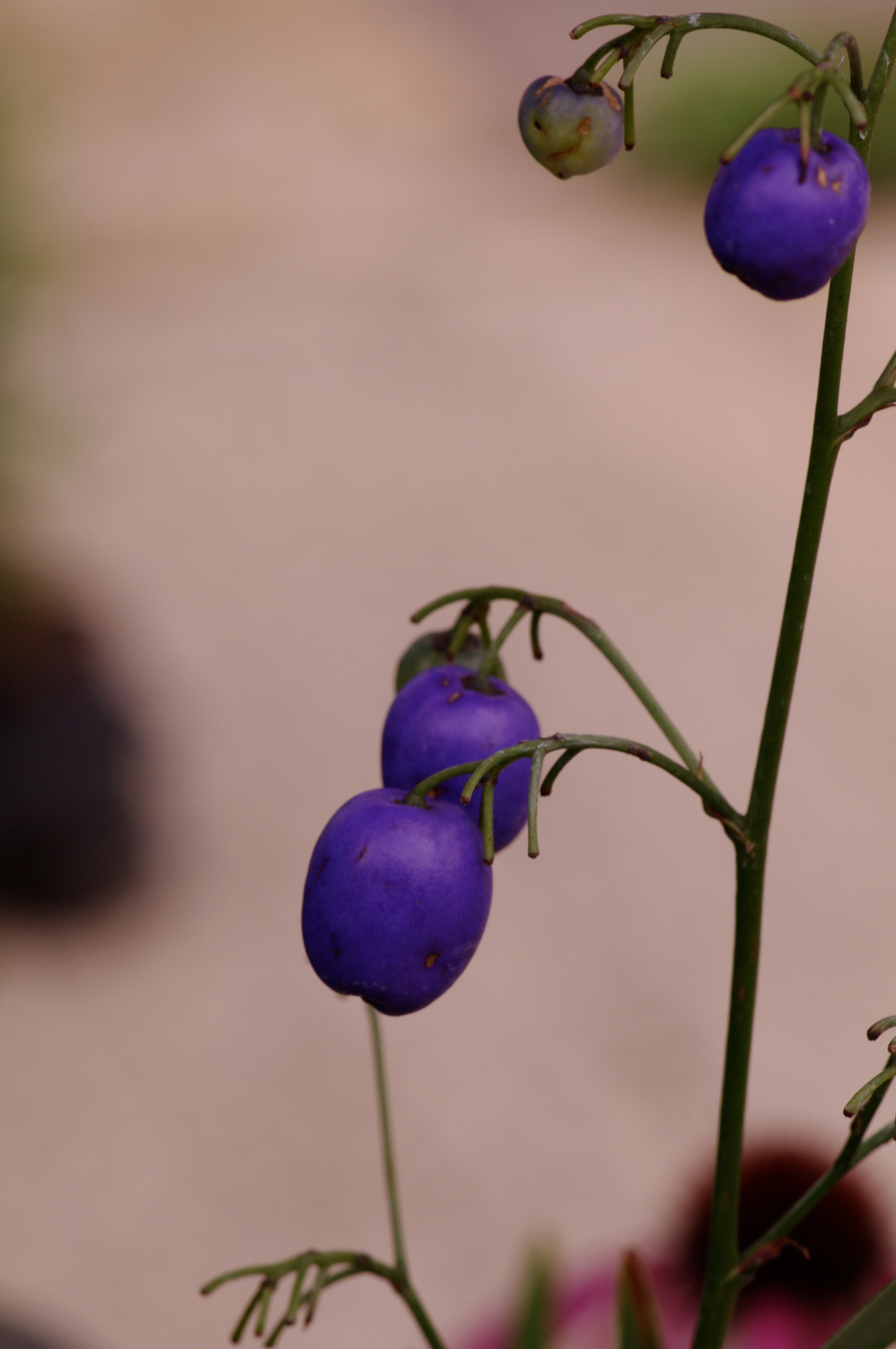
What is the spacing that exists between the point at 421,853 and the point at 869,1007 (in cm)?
144

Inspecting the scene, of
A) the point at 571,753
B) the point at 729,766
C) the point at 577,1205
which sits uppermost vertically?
the point at 729,766

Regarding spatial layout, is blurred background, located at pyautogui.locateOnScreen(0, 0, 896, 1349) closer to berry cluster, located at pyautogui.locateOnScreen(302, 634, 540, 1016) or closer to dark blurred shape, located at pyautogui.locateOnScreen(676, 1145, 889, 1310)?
dark blurred shape, located at pyautogui.locateOnScreen(676, 1145, 889, 1310)

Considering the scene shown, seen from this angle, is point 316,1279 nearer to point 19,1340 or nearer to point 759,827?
point 759,827

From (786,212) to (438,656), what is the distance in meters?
0.22

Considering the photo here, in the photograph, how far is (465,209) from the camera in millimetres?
3547

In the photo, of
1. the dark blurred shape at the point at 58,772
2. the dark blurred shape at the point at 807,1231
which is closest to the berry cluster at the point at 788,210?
the dark blurred shape at the point at 807,1231

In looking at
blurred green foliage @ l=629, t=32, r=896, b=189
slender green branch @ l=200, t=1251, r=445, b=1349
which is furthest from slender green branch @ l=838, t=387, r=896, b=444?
blurred green foliage @ l=629, t=32, r=896, b=189

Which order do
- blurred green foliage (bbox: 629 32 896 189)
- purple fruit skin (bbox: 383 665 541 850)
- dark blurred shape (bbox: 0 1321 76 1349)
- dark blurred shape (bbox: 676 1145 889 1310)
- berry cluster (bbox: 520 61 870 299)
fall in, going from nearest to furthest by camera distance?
berry cluster (bbox: 520 61 870 299)
purple fruit skin (bbox: 383 665 541 850)
dark blurred shape (bbox: 0 1321 76 1349)
dark blurred shape (bbox: 676 1145 889 1310)
blurred green foliage (bbox: 629 32 896 189)

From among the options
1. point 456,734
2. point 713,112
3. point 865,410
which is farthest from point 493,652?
point 713,112

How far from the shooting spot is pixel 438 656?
496 mm

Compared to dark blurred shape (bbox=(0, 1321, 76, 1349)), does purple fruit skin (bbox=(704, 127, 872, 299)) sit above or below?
above

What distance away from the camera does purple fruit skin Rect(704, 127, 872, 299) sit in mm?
322

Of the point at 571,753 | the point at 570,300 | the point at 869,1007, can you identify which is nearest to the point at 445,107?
the point at 570,300

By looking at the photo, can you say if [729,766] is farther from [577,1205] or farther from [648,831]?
[577,1205]
